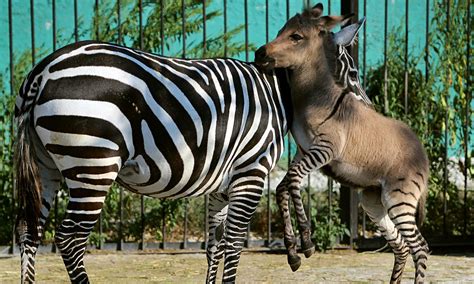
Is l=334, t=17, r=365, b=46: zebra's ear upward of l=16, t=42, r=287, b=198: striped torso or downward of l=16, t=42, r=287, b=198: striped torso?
upward

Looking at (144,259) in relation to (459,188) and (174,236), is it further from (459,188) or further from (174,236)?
(459,188)

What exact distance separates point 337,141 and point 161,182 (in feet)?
4.83

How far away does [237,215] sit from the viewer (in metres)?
6.25

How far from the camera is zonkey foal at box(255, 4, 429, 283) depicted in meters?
6.49

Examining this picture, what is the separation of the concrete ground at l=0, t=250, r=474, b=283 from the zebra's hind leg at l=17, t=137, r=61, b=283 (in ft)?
6.24

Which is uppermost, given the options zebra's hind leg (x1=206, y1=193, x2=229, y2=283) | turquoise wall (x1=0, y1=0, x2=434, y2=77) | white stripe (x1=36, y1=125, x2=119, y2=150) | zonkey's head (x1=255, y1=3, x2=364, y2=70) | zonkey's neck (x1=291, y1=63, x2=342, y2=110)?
turquoise wall (x1=0, y1=0, x2=434, y2=77)

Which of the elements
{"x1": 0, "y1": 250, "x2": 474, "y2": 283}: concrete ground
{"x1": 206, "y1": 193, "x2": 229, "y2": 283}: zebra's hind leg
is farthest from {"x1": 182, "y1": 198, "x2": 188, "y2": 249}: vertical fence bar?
{"x1": 206, "y1": 193, "x2": 229, "y2": 283}: zebra's hind leg

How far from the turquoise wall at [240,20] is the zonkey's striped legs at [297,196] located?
410cm

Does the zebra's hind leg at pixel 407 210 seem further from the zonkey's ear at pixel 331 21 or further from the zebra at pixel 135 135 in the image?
the zonkey's ear at pixel 331 21

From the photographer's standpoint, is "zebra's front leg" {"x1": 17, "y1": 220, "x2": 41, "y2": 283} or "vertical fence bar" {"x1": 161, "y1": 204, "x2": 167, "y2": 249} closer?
"zebra's front leg" {"x1": 17, "y1": 220, "x2": 41, "y2": 283}

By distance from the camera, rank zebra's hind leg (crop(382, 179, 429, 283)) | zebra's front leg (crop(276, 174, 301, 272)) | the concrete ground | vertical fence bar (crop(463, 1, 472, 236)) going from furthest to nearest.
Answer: vertical fence bar (crop(463, 1, 472, 236)), the concrete ground, zebra's hind leg (crop(382, 179, 429, 283)), zebra's front leg (crop(276, 174, 301, 272))

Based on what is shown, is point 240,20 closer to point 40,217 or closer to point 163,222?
point 163,222

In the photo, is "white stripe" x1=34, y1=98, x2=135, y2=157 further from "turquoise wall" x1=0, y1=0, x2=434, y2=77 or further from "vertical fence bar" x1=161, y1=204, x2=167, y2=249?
"turquoise wall" x1=0, y1=0, x2=434, y2=77

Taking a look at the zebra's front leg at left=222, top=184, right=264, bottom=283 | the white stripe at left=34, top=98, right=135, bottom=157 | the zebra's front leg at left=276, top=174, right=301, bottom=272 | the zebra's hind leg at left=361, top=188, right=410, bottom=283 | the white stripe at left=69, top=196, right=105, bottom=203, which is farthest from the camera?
the zebra's hind leg at left=361, top=188, right=410, bottom=283
